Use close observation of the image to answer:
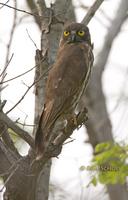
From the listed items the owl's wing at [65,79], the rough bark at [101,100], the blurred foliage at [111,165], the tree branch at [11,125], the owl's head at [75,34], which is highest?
the rough bark at [101,100]

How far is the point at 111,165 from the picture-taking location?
21.2ft

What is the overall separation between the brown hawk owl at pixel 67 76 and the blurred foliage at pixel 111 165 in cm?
56

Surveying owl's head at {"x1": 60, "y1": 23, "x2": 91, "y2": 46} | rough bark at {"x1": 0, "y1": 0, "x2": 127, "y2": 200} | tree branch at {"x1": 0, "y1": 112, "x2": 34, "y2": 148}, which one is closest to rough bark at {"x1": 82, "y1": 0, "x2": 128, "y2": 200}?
rough bark at {"x1": 0, "y1": 0, "x2": 127, "y2": 200}

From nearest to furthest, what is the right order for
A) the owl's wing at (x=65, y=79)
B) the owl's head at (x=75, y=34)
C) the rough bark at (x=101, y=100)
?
the owl's wing at (x=65, y=79) < the owl's head at (x=75, y=34) < the rough bark at (x=101, y=100)

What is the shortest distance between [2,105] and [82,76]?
197cm

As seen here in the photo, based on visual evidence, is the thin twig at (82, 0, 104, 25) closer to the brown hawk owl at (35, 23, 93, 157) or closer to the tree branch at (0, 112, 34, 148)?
the brown hawk owl at (35, 23, 93, 157)

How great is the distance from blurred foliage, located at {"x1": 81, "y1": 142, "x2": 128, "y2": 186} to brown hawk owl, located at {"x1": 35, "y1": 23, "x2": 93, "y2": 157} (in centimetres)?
56

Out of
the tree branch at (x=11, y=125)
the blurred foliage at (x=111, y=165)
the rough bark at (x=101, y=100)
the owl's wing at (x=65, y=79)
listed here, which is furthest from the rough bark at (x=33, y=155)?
the blurred foliage at (x=111, y=165)

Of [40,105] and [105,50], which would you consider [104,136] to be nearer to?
[105,50]

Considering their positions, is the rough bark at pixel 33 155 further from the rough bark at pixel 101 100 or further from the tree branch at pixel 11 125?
the rough bark at pixel 101 100

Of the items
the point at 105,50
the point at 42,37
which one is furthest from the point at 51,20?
the point at 105,50

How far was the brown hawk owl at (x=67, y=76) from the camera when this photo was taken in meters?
6.56

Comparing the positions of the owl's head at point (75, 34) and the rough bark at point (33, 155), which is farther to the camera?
the owl's head at point (75, 34)

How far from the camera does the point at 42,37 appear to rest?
7316mm
